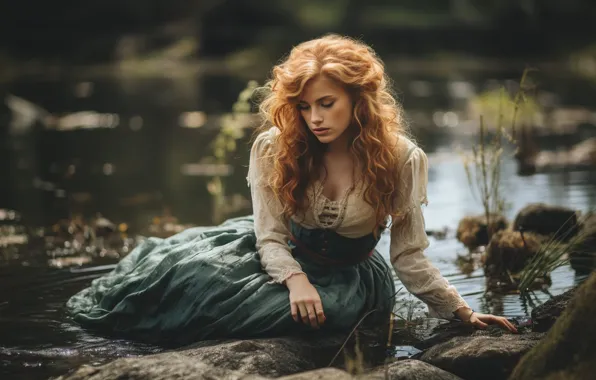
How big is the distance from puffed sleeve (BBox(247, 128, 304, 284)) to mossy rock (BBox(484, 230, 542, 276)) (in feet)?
5.44

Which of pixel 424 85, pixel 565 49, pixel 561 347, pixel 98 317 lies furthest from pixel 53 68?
pixel 561 347

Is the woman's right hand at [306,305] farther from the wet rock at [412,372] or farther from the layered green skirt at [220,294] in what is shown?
the wet rock at [412,372]

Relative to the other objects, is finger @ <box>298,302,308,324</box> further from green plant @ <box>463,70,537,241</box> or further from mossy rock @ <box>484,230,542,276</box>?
green plant @ <box>463,70,537,241</box>

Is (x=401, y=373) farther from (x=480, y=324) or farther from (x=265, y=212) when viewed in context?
(x=265, y=212)

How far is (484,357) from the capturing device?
3656mm

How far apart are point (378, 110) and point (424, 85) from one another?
17019 millimetres

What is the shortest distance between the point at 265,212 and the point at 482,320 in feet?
3.48

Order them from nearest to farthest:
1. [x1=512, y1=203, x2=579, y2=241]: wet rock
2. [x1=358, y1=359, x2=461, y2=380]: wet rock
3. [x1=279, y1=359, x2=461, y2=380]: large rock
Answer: [x1=279, y1=359, x2=461, y2=380]: large rock
[x1=358, y1=359, x2=461, y2=380]: wet rock
[x1=512, y1=203, x2=579, y2=241]: wet rock

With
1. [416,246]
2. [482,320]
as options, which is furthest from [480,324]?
[416,246]

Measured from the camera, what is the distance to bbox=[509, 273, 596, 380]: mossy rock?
2.96 m

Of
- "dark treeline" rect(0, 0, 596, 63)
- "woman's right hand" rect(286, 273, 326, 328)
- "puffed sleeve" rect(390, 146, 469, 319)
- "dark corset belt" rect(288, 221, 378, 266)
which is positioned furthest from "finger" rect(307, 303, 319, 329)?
"dark treeline" rect(0, 0, 596, 63)

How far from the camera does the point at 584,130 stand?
41.5ft

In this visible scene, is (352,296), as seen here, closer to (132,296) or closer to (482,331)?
(482,331)

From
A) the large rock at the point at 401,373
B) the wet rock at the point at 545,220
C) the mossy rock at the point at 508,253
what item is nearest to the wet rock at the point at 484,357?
the large rock at the point at 401,373
